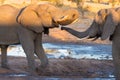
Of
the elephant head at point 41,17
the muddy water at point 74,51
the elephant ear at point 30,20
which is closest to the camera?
the elephant head at point 41,17

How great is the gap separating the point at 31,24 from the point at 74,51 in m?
6.56

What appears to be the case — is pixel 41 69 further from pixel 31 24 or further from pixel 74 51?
pixel 74 51

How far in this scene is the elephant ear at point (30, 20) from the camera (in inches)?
528

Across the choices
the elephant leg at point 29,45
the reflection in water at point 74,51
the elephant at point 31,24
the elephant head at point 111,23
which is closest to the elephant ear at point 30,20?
the elephant at point 31,24

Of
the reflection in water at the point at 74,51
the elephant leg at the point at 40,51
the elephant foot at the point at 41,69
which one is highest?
the elephant leg at the point at 40,51

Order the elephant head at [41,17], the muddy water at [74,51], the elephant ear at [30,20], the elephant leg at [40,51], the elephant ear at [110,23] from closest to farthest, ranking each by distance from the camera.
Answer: the elephant ear at [110,23] < the elephant head at [41,17] < the elephant ear at [30,20] < the elephant leg at [40,51] < the muddy water at [74,51]

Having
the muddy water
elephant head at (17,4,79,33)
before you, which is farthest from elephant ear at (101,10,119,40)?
the muddy water

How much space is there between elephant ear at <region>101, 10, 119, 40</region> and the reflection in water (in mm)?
6259

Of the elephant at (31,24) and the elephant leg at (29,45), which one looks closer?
the elephant at (31,24)

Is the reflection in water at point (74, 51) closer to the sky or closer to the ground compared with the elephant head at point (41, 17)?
closer to the ground

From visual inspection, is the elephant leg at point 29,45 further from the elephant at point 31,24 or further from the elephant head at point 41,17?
the elephant head at point 41,17

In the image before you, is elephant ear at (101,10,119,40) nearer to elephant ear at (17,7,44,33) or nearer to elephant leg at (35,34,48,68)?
elephant ear at (17,7,44,33)

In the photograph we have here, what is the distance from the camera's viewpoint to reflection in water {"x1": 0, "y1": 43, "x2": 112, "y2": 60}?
18.4 meters

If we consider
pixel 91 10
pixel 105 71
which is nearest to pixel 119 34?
pixel 105 71
